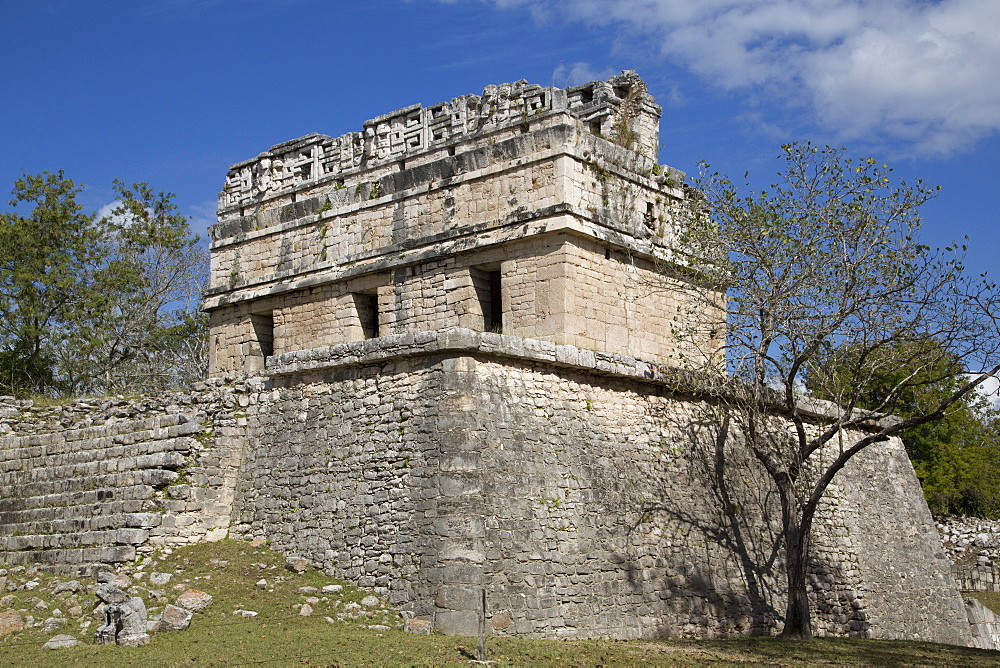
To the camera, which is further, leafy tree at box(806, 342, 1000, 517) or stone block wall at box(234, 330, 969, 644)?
leafy tree at box(806, 342, 1000, 517)

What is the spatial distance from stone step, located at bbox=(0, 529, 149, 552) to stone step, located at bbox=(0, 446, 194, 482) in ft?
3.42

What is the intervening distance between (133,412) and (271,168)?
5888 millimetres

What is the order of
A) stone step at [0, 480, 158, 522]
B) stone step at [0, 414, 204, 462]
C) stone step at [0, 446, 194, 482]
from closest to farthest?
stone step at [0, 480, 158, 522] < stone step at [0, 446, 194, 482] < stone step at [0, 414, 204, 462]

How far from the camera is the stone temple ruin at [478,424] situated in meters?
12.2

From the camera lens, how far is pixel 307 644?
1031 centimetres

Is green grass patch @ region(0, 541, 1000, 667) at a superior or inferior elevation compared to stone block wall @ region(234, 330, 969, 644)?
inferior

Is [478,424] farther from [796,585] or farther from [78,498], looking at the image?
[78,498]

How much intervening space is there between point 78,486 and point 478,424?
19.8 ft

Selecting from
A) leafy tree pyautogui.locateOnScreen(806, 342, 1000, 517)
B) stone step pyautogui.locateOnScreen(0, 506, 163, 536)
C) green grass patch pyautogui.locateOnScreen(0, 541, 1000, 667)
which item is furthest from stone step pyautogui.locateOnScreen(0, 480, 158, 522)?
leafy tree pyautogui.locateOnScreen(806, 342, 1000, 517)

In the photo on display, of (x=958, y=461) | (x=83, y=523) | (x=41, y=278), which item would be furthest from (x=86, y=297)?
(x=958, y=461)

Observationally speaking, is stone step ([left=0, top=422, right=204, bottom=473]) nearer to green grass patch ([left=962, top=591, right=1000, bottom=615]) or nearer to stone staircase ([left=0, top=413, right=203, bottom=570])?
stone staircase ([left=0, top=413, right=203, bottom=570])

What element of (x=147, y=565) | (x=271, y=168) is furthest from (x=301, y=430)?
(x=271, y=168)

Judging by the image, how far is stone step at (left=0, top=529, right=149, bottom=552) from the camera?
1302 centimetres

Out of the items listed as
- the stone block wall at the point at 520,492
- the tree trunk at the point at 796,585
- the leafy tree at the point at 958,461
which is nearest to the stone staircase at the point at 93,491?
the stone block wall at the point at 520,492
